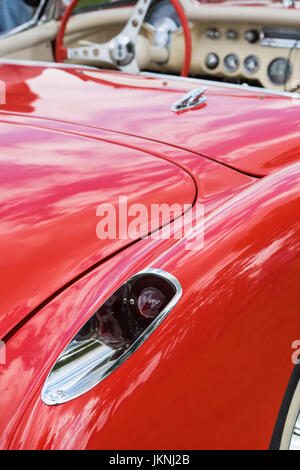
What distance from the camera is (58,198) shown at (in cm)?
125

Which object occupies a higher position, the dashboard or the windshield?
the windshield

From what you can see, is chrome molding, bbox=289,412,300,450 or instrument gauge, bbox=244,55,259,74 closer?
chrome molding, bbox=289,412,300,450

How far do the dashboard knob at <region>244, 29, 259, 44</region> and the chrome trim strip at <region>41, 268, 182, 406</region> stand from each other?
2367 millimetres

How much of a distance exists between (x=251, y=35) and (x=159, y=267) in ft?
7.64

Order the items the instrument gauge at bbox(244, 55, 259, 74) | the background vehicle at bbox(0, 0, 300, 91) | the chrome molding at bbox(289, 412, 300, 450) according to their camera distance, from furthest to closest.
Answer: the instrument gauge at bbox(244, 55, 259, 74) → the background vehicle at bbox(0, 0, 300, 91) → the chrome molding at bbox(289, 412, 300, 450)

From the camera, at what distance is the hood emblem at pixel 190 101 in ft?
5.78

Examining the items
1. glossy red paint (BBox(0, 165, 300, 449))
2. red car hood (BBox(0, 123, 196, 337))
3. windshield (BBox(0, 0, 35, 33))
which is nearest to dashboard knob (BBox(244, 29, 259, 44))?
windshield (BBox(0, 0, 35, 33))

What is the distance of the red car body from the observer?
945 millimetres

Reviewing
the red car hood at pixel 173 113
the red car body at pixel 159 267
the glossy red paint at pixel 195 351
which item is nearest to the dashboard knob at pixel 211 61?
the red car hood at pixel 173 113

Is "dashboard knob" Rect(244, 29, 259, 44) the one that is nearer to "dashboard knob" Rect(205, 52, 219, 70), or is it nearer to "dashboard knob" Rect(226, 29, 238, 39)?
"dashboard knob" Rect(226, 29, 238, 39)

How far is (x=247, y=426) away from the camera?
1.13 m

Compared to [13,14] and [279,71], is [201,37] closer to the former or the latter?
[279,71]

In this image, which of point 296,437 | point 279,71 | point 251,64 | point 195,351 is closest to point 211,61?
point 251,64

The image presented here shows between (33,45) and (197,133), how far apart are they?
1.66 meters
